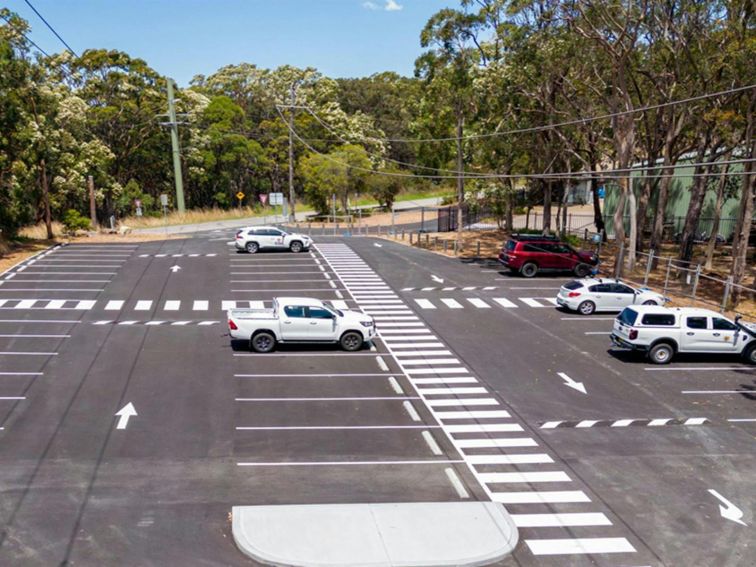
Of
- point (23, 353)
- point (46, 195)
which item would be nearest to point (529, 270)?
point (23, 353)

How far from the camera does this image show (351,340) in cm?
2344

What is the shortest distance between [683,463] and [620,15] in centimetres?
2648

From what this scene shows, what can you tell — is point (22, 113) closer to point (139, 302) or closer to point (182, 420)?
point (139, 302)

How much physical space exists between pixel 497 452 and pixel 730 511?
4.78m

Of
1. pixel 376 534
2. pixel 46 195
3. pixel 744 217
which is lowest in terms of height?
pixel 376 534

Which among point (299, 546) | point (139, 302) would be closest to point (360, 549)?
point (299, 546)

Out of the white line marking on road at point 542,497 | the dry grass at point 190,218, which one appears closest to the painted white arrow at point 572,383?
the white line marking on road at point 542,497

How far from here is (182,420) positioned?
55.8ft

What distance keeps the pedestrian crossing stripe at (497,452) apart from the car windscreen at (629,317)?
19.0ft

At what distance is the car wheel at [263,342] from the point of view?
22.8 metres

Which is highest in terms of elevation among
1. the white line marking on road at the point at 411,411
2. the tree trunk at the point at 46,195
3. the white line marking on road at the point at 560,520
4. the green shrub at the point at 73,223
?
the tree trunk at the point at 46,195

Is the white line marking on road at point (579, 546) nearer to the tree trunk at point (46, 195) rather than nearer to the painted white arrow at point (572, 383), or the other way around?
the painted white arrow at point (572, 383)

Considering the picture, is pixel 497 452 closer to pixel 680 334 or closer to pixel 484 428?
pixel 484 428

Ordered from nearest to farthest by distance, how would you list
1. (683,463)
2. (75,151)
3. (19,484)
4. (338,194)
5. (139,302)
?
(19,484)
(683,463)
(139,302)
(75,151)
(338,194)
